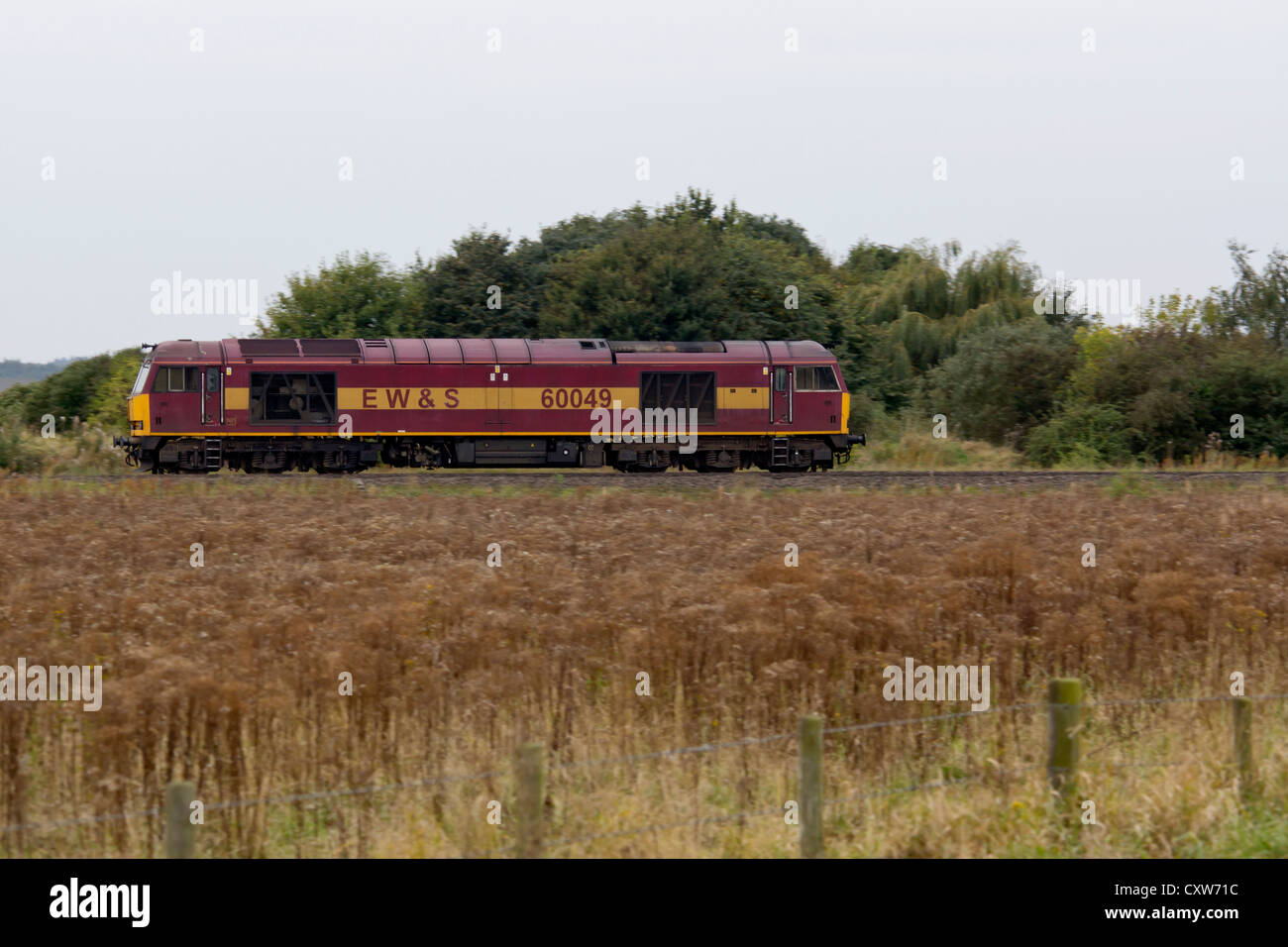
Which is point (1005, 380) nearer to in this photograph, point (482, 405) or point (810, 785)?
point (482, 405)

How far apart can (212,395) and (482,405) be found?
21.3 ft

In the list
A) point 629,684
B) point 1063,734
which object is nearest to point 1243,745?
point 1063,734

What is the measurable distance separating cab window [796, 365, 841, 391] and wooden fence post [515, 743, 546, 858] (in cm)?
2875

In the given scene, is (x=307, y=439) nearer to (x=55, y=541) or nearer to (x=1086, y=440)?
(x=55, y=541)

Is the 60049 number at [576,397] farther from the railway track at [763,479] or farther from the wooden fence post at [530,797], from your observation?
the wooden fence post at [530,797]

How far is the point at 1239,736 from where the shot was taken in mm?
8586

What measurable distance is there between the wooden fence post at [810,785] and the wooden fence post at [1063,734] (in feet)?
5.54

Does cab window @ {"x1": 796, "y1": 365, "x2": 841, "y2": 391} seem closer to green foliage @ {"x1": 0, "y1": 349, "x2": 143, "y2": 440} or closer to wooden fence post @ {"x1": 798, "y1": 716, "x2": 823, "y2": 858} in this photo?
wooden fence post @ {"x1": 798, "y1": 716, "x2": 823, "y2": 858}

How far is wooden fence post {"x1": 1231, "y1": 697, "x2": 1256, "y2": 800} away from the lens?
8.50m

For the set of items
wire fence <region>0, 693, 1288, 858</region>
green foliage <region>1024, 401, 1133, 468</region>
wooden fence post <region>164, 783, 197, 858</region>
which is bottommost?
wire fence <region>0, 693, 1288, 858</region>

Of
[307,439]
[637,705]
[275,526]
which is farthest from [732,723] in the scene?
[307,439]

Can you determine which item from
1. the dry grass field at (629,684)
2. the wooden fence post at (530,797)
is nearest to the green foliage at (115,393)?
the dry grass field at (629,684)

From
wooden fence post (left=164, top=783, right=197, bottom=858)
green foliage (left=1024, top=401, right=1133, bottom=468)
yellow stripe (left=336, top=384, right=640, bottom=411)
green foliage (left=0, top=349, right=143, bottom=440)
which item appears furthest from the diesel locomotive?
green foliage (left=0, top=349, right=143, bottom=440)

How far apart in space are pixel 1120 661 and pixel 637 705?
451cm
